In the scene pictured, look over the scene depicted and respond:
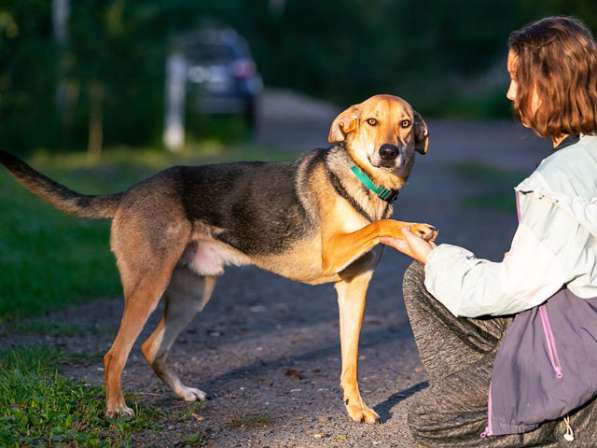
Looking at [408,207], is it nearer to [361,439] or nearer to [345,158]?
[345,158]

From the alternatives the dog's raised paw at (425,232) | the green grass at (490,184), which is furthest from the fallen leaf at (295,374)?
the green grass at (490,184)

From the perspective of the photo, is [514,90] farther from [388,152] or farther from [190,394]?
[190,394]

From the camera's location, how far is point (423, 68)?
43.2 meters

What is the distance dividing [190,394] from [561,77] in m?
2.72

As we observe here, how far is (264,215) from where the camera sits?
5.43m

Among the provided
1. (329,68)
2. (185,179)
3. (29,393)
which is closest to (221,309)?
(185,179)

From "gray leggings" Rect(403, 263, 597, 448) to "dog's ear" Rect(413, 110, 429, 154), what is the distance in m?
1.18

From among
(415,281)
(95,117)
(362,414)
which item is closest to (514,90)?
(415,281)

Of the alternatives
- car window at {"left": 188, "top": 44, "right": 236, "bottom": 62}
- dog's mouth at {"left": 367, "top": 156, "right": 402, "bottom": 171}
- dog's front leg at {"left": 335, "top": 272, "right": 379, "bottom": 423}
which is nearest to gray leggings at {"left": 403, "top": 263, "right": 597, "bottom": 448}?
dog's front leg at {"left": 335, "top": 272, "right": 379, "bottom": 423}

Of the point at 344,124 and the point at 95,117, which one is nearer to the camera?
the point at 344,124

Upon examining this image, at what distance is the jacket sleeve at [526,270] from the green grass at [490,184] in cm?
975

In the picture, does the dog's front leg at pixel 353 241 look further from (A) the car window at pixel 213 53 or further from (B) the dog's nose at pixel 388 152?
(A) the car window at pixel 213 53

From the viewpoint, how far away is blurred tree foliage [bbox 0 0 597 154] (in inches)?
608

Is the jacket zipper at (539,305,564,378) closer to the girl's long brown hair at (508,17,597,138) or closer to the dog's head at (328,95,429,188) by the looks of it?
the girl's long brown hair at (508,17,597,138)
